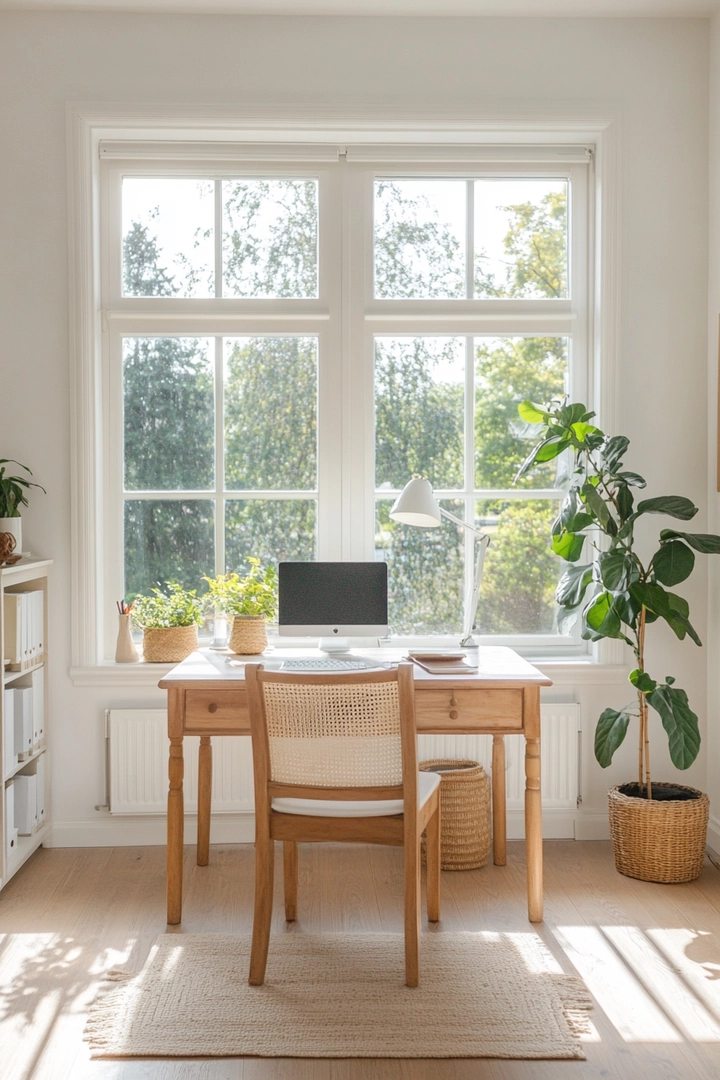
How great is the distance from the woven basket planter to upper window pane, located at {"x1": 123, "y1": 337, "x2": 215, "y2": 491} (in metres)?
1.48

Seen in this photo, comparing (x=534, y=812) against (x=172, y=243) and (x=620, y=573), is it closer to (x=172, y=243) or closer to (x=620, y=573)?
(x=620, y=573)

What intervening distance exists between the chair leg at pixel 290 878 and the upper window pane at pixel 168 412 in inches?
57.6

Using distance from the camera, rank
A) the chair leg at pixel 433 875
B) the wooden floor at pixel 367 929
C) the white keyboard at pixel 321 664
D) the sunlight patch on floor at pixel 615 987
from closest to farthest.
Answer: the wooden floor at pixel 367 929 → the sunlight patch on floor at pixel 615 987 → the chair leg at pixel 433 875 → the white keyboard at pixel 321 664

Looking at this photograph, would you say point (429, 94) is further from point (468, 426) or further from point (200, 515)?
point (200, 515)

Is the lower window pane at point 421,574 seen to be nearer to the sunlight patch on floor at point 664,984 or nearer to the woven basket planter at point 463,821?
the woven basket planter at point 463,821

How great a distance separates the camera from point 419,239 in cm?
365

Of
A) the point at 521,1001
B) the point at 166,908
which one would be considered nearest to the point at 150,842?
the point at 166,908

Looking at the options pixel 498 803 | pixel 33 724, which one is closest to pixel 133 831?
pixel 33 724

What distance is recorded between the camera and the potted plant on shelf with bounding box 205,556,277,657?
A: 128 inches

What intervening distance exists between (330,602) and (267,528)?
0.51 meters

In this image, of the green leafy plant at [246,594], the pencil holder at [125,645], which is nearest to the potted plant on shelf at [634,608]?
the green leafy plant at [246,594]

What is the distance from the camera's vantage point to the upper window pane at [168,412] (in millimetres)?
3615

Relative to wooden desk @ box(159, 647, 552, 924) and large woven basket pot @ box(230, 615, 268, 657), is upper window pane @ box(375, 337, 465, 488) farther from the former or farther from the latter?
wooden desk @ box(159, 647, 552, 924)

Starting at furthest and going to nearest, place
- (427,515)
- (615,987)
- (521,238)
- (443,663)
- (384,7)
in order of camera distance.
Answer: (521,238), (384,7), (427,515), (443,663), (615,987)
